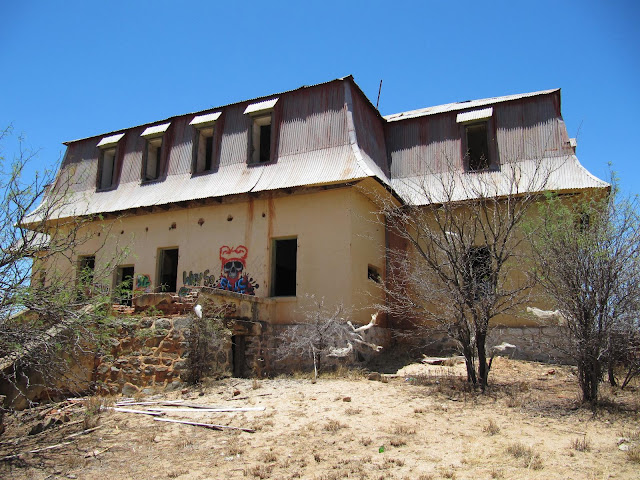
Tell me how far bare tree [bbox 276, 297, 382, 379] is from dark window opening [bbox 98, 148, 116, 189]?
32.6 feet

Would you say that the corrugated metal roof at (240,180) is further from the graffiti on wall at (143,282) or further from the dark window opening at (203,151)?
the graffiti on wall at (143,282)

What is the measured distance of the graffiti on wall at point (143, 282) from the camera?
50.5 ft

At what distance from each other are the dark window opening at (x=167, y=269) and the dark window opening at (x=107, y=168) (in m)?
4.08

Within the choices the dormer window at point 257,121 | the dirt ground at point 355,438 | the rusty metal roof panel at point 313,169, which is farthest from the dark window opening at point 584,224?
the dormer window at point 257,121

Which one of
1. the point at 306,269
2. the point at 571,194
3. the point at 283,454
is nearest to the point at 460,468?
the point at 283,454

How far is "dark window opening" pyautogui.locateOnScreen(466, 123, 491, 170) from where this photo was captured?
1529cm

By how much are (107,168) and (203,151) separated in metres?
4.44

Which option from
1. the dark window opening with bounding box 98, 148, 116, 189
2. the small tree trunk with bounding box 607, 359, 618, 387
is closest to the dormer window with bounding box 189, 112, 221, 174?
the dark window opening with bounding box 98, 148, 116, 189

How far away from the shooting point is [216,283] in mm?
14188

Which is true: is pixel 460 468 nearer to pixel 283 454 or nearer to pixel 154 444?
pixel 283 454

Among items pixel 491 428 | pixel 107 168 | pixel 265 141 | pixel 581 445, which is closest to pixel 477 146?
pixel 265 141

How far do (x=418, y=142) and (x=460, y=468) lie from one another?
39.6 ft

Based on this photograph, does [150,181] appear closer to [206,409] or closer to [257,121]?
[257,121]

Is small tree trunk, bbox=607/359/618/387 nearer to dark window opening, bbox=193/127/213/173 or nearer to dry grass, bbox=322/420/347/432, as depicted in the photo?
dry grass, bbox=322/420/347/432
